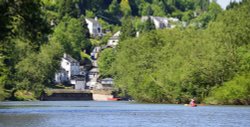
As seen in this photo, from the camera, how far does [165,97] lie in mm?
121062

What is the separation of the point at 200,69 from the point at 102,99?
7375 cm

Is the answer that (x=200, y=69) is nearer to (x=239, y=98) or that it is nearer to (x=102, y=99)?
(x=239, y=98)

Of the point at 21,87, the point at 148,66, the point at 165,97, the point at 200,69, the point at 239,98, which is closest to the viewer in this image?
the point at 239,98

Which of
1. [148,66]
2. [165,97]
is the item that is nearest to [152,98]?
[165,97]

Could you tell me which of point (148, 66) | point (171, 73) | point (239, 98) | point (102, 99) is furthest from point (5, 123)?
point (102, 99)

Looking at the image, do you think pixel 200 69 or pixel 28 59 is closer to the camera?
pixel 200 69

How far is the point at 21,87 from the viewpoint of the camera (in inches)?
6014

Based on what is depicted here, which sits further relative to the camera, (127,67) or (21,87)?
(21,87)

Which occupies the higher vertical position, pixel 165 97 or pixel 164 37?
pixel 164 37

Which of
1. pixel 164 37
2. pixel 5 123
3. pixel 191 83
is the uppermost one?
pixel 164 37

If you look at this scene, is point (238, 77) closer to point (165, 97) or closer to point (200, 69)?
point (200, 69)

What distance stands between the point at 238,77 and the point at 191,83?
7.97 m

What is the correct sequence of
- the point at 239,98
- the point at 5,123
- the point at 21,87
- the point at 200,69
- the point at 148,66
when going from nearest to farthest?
the point at 5,123
the point at 239,98
the point at 200,69
the point at 148,66
the point at 21,87

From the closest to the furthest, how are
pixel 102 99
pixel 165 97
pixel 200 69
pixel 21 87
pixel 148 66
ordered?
pixel 200 69 < pixel 165 97 < pixel 148 66 < pixel 21 87 < pixel 102 99
